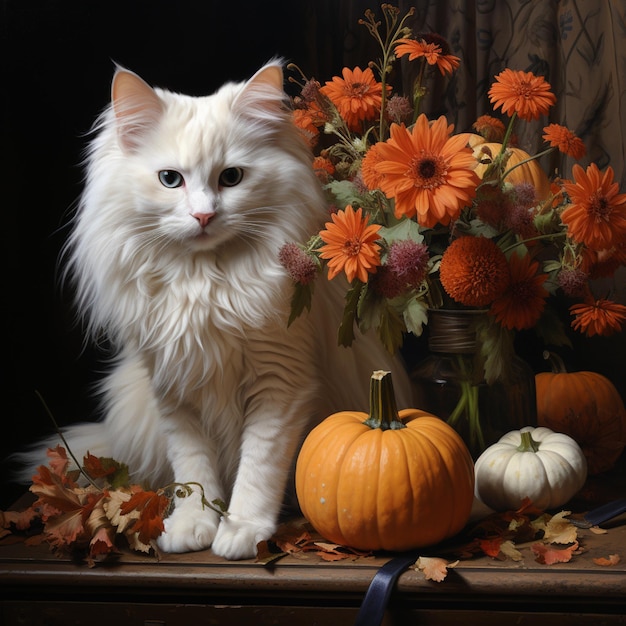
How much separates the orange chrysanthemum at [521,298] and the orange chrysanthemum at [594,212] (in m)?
0.09

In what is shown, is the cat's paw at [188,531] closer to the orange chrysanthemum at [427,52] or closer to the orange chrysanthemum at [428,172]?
the orange chrysanthemum at [428,172]

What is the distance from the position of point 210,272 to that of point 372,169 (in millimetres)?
330

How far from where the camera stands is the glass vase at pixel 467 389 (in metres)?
1.44

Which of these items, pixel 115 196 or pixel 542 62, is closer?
pixel 115 196

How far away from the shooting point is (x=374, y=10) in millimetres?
1904

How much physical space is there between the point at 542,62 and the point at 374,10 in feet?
1.31

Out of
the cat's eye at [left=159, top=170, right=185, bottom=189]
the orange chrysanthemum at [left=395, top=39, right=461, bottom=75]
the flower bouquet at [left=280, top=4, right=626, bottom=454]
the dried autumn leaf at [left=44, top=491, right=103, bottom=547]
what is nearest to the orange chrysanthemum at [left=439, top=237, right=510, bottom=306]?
the flower bouquet at [left=280, top=4, right=626, bottom=454]

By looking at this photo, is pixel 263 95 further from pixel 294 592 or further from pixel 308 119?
pixel 294 592

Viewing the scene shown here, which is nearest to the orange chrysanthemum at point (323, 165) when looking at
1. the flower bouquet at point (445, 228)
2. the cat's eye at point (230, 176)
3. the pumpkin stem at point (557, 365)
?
the flower bouquet at point (445, 228)

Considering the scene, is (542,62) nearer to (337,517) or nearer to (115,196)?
(115,196)

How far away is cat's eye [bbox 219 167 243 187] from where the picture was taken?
4.64 ft

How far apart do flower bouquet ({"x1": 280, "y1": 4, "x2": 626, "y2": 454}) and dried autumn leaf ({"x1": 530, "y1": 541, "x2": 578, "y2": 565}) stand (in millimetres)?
276

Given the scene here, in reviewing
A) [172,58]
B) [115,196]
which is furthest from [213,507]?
[172,58]

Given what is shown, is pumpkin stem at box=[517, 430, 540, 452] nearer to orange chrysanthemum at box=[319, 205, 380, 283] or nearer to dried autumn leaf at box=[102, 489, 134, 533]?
orange chrysanthemum at box=[319, 205, 380, 283]
